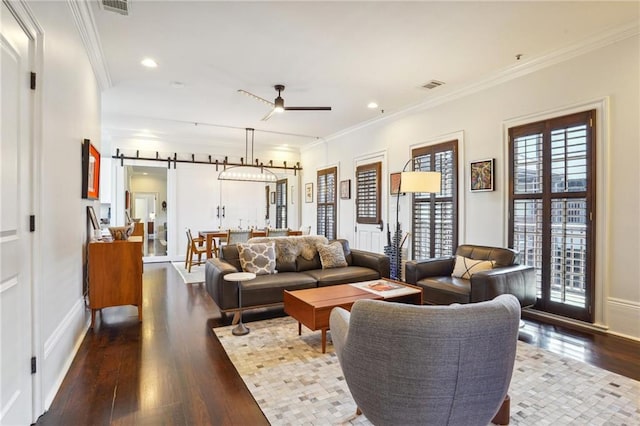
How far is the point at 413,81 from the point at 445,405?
164 inches

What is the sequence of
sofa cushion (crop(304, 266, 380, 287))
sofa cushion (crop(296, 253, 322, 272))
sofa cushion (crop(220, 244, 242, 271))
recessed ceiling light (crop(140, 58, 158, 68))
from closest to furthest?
recessed ceiling light (crop(140, 58, 158, 68)), sofa cushion (crop(304, 266, 380, 287)), sofa cushion (crop(220, 244, 242, 271)), sofa cushion (crop(296, 253, 322, 272))

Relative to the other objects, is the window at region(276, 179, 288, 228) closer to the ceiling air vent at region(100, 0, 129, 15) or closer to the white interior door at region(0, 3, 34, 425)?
the ceiling air vent at region(100, 0, 129, 15)

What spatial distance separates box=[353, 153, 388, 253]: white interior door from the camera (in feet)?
20.1

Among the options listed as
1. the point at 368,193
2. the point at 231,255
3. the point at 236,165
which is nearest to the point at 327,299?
the point at 231,255

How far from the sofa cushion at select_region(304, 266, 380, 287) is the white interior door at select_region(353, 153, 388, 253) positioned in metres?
1.72

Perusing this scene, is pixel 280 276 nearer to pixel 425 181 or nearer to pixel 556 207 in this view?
pixel 425 181

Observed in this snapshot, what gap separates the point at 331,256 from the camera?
4.62m

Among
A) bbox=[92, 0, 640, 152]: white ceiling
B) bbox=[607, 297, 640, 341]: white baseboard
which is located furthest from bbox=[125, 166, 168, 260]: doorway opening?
bbox=[607, 297, 640, 341]: white baseboard

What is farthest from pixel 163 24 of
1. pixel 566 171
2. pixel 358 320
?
pixel 566 171

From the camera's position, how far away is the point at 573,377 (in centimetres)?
242

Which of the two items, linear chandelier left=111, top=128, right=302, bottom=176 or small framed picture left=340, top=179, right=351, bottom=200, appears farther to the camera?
linear chandelier left=111, top=128, right=302, bottom=176

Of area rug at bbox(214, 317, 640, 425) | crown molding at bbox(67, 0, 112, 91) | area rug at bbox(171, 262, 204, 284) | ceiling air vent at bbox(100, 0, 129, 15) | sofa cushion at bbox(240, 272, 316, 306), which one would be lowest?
area rug at bbox(214, 317, 640, 425)

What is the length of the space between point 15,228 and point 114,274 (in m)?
1.95

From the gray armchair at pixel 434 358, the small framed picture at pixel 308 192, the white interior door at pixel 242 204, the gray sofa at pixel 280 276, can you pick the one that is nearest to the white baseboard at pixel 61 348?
the gray sofa at pixel 280 276
